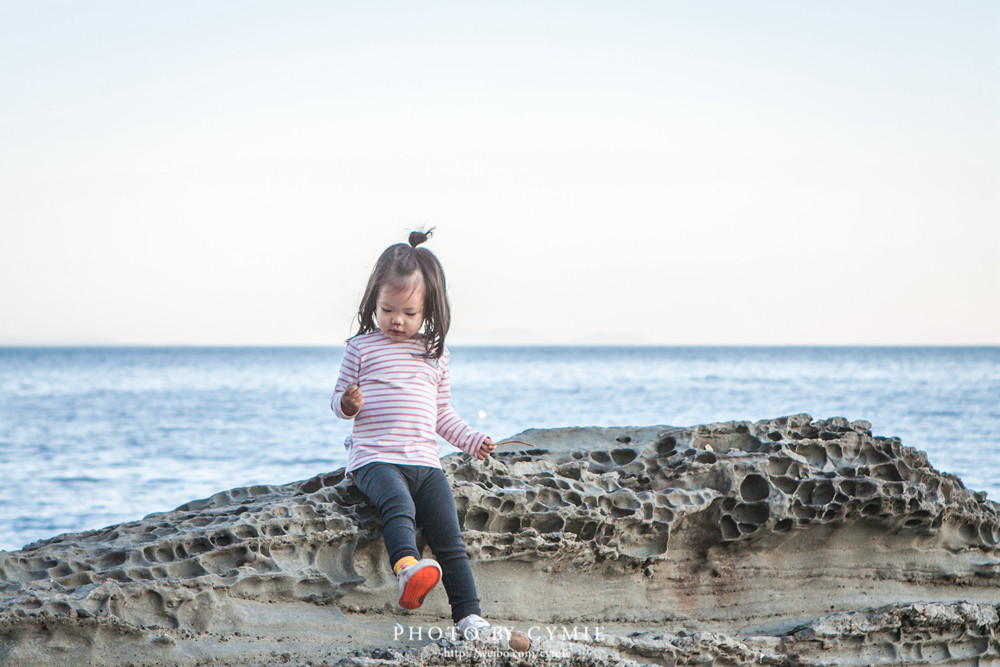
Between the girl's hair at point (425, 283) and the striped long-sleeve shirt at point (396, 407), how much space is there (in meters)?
0.05

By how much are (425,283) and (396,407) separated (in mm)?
420

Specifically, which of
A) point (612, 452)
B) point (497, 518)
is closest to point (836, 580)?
point (612, 452)

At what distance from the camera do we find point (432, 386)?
3289mm

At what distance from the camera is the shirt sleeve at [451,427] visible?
3.17 metres

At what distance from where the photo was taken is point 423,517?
3098mm

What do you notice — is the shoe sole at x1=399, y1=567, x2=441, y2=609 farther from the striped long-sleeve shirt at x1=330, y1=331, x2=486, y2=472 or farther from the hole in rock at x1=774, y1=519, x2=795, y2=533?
the hole in rock at x1=774, y1=519, x2=795, y2=533

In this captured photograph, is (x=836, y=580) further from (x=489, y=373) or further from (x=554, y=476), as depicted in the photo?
(x=489, y=373)

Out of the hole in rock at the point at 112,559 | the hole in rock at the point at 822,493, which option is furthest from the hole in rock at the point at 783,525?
the hole in rock at the point at 112,559

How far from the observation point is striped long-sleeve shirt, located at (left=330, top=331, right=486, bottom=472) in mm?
3164

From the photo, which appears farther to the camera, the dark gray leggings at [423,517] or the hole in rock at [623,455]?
the hole in rock at [623,455]

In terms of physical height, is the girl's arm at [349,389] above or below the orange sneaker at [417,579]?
above

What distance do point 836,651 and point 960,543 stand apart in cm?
95

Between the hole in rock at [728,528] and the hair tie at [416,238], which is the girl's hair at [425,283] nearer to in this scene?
the hair tie at [416,238]

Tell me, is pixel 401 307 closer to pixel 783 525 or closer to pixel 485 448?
pixel 485 448
